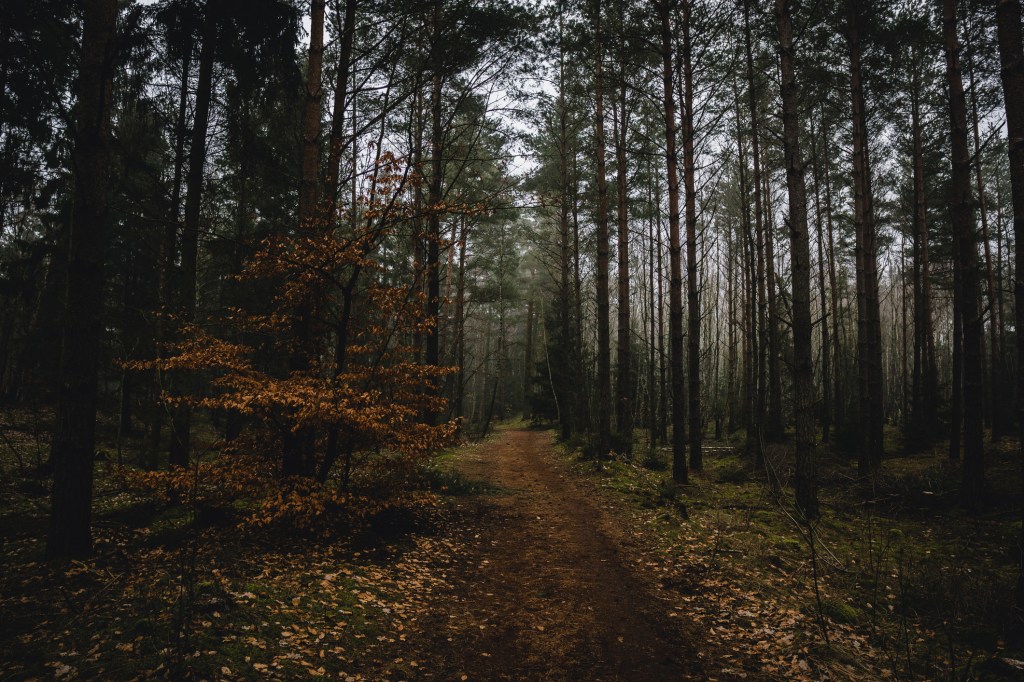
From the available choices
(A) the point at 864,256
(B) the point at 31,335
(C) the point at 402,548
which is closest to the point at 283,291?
(C) the point at 402,548

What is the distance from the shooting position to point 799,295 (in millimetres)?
7230

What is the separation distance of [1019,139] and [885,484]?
22.6 feet

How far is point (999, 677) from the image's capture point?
3.37m

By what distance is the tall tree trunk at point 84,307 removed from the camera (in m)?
4.66

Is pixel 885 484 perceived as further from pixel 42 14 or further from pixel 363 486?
pixel 42 14

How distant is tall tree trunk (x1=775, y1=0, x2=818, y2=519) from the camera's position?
7094 millimetres

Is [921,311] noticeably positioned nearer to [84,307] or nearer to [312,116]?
[312,116]

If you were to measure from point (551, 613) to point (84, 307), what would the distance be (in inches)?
236

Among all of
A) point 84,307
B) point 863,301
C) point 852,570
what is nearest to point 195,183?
point 84,307

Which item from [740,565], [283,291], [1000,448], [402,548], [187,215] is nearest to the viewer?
[740,565]

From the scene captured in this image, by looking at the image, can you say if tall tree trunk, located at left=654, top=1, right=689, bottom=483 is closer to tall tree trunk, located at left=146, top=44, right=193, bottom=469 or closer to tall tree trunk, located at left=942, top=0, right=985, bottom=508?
tall tree trunk, located at left=942, top=0, right=985, bottom=508

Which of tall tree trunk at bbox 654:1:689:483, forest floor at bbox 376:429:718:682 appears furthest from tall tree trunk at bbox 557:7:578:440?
forest floor at bbox 376:429:718:682

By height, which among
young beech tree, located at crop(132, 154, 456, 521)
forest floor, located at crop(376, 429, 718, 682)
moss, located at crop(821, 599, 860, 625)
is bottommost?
forest floor, located at crop(376, 429, 718, 682)

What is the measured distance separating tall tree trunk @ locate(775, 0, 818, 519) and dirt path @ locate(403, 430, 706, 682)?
321cm
